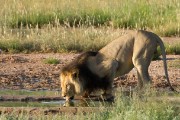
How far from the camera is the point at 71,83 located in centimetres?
1139

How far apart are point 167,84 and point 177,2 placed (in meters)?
10.4

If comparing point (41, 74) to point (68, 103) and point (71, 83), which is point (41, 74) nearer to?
point (71, 83)

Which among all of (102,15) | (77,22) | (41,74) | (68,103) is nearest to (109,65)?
(68,103)

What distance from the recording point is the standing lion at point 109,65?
11.4 metres

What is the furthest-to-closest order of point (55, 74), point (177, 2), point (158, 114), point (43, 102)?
point (177, 2) → point (55, 74) → point (43, 102) → point (158, 114)

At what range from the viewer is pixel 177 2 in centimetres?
2289

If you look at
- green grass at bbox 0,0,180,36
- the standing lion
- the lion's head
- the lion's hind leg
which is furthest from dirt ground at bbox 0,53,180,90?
green grass at bbox 0,0,180,36

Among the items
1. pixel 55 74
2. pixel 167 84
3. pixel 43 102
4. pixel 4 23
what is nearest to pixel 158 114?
pixel 43 102

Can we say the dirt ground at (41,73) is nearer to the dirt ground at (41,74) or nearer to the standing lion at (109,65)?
the dirt ground at (41,74)

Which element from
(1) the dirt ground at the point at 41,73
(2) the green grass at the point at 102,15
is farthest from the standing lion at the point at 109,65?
(2) the green grass at the point at 102,15

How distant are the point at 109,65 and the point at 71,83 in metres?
0.71

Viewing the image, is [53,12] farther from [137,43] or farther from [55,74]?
[137,43]

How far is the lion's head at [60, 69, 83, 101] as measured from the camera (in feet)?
37.1

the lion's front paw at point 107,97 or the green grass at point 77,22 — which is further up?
the lion's front paw at point 107,97
